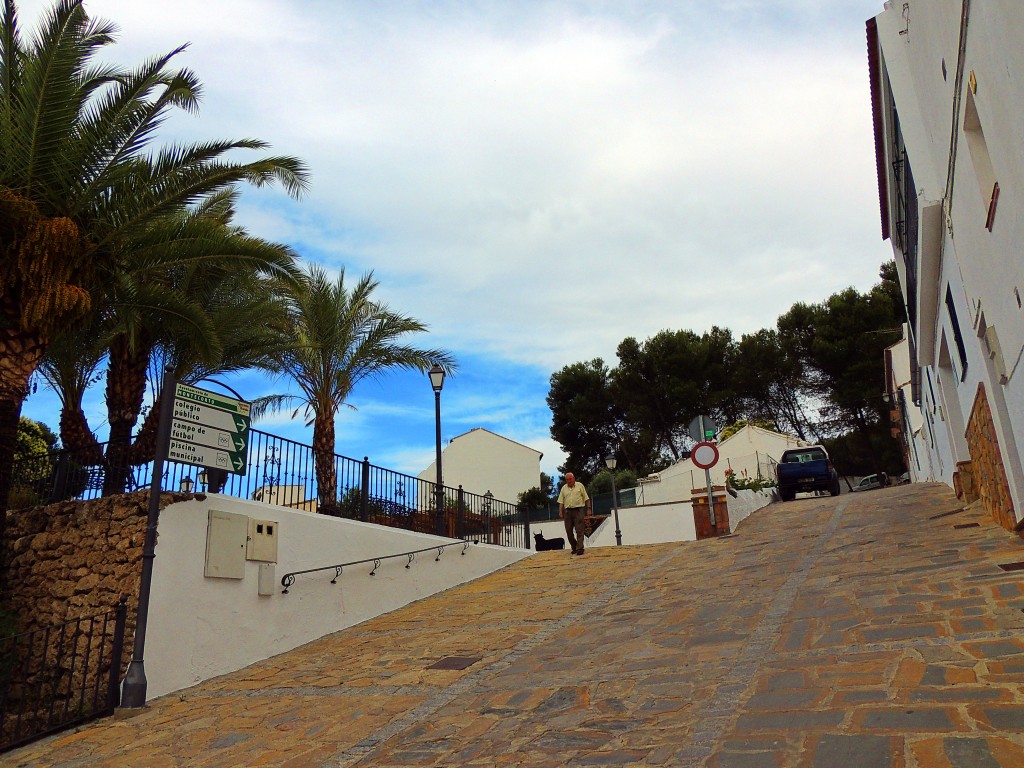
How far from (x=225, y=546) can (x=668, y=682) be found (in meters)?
5.42

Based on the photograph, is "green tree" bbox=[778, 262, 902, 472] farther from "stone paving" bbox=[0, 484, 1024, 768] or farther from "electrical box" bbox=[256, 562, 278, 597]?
"electrical box" bbox=[256, 562, 278, 597]

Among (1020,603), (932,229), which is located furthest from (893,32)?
(1020,603)

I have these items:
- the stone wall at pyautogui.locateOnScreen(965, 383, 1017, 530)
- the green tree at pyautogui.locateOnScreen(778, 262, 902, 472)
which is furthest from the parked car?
the stone wall at pyautogui.locateOnScreen(965, 383, 1017, 530)

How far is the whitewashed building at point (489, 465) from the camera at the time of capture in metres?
44.4

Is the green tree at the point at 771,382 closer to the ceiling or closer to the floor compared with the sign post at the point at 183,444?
closer to the ceiling

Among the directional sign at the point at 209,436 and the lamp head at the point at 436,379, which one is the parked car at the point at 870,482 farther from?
the directional sign at the point at 209,436

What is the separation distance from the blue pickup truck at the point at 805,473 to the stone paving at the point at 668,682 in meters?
14.9

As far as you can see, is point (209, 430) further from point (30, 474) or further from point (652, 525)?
point (652, 525)

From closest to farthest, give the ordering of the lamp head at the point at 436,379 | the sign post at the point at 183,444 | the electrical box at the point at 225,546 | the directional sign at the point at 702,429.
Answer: the sign post at the point at 183,444 < the electrical box at the point at 225,546 < the lamp head at the point at 436,379 < the directional sign at the point at 702,429

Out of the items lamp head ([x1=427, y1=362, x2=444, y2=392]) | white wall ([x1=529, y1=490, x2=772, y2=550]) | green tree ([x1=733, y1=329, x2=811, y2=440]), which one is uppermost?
green tree ([x1=733, y1=329, x2=811, y2=440])

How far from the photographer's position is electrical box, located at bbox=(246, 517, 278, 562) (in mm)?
Result: 9305

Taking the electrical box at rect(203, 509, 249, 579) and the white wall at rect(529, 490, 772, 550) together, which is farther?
the white wall at rect(529, 490, 772, 550)

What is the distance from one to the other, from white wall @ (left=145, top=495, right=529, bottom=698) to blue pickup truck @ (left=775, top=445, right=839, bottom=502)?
16441 mm

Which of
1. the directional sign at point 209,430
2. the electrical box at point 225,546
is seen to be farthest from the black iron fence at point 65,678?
the directional sign at point 209,430
